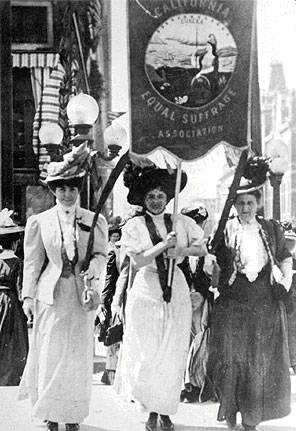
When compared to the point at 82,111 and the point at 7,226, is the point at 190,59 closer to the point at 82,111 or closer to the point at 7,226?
the point at 82,111

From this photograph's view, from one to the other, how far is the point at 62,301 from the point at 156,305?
2.19 feet

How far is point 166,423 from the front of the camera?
6066 mm

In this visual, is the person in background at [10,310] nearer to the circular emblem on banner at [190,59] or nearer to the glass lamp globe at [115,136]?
the glass lamp globe at [115,136]

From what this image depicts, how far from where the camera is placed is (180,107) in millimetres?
6066

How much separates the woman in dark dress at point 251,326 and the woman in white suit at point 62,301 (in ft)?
3.16

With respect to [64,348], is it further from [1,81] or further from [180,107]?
[1,81]

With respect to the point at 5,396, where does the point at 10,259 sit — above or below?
above

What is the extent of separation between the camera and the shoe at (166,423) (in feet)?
19.9

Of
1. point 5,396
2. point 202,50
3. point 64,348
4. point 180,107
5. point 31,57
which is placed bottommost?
point 5,396

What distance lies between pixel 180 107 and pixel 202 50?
0.42m

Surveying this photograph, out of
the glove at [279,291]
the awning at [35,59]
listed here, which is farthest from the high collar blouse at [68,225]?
the awning at [35,59]

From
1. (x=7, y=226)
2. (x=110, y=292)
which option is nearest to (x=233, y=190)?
(x=110, y=292)

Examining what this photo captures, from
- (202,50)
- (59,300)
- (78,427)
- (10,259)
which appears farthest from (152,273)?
(10,259)

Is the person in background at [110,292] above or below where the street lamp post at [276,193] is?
below
